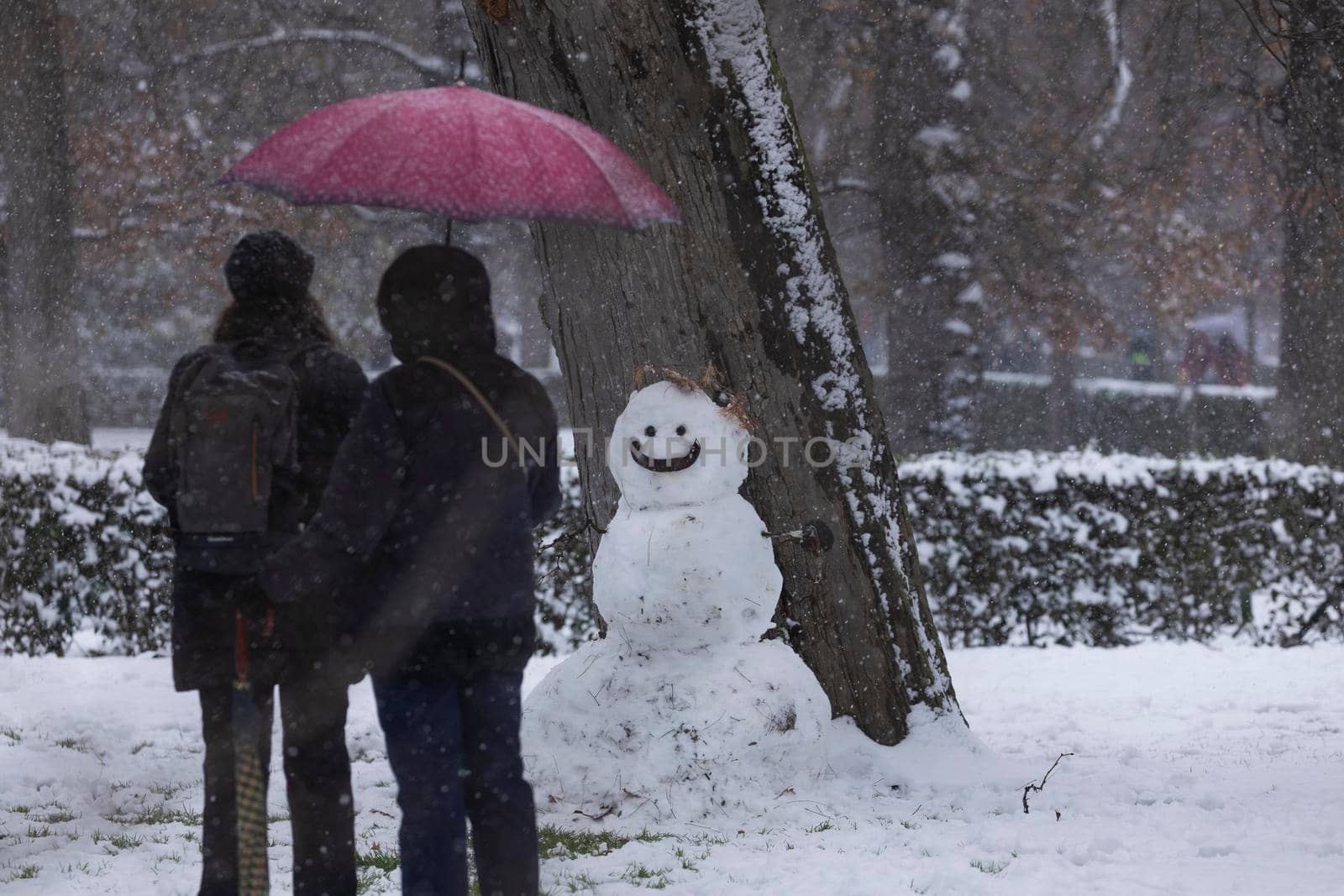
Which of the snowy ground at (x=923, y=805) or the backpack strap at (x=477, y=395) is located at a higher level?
the backpack strap at (x=477, y=395)

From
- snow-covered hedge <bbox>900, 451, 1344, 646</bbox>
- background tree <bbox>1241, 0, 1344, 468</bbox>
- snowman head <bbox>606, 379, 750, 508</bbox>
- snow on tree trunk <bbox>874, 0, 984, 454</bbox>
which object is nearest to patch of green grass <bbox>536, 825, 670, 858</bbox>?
snowman head <bbox>606, 379, 750, 508</bbox>

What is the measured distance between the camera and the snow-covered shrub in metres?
7.50

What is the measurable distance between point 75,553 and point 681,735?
15.6 feet

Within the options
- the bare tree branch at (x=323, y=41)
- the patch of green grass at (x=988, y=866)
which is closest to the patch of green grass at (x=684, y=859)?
the patch of green grass at (x=988, y=866)

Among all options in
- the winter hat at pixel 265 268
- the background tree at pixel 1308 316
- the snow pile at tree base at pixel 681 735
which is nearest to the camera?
the winter hat at pixel 265 268

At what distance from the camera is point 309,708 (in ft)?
10.2

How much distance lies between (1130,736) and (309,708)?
4.43m

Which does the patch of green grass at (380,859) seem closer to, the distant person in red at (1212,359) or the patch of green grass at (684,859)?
the patch of green grass at (684,859)

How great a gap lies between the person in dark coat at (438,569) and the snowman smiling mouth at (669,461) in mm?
1425

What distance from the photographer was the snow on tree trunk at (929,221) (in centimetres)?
1168

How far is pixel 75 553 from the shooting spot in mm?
7531

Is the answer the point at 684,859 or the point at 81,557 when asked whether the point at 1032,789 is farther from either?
the point at 81,557

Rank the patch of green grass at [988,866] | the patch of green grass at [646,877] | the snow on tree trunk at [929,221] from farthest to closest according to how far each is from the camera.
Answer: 1. the snow on tree trunk at [929,221]
2. the patch of green grass at [988,866]
3. the patch of green grass at [646,877]

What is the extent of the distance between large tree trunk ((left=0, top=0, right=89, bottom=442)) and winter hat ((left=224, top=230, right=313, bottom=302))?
10266mm
